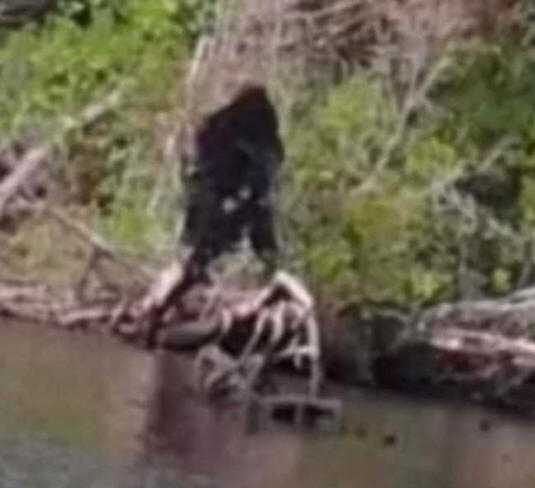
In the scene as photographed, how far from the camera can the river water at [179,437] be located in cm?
1672

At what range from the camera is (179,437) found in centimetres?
1791

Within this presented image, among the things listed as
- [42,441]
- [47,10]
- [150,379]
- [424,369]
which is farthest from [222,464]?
[47,10]

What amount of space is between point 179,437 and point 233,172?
4172 mm

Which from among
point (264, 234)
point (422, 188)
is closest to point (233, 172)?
point (264, 234)

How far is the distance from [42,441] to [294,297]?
3.62 m

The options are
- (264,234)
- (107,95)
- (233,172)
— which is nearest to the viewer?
(264,234)

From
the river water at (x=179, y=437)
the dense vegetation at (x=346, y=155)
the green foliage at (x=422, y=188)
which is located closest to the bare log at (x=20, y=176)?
the dense vegetation at (x=346, y=155)

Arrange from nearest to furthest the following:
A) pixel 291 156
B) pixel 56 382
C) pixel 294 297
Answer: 1. pixel 56 382
2. pixel 294 297
3. pixel 291 156

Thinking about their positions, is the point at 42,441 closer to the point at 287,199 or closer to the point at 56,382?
the point at 56,382

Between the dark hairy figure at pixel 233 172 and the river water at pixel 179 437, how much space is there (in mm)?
1296

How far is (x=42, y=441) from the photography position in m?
16.9

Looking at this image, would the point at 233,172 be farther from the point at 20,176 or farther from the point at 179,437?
the point at 179,437

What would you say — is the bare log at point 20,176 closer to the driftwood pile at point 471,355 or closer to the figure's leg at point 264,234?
the figure's leg at point 264,234

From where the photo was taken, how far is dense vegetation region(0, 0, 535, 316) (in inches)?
834
